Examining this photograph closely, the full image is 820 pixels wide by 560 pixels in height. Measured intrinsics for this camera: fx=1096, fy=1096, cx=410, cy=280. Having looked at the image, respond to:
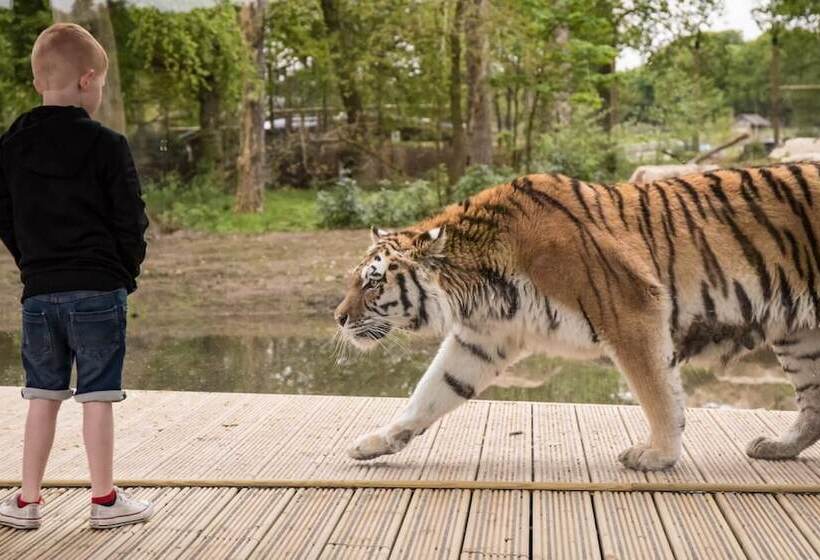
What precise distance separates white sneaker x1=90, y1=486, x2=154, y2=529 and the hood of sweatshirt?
0.54m

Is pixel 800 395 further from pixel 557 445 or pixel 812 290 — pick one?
pixel 557 445

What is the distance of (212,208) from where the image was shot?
4.67m

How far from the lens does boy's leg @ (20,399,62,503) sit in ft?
5.66

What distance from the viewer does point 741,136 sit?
409 centimetres

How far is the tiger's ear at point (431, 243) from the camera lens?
2244mm

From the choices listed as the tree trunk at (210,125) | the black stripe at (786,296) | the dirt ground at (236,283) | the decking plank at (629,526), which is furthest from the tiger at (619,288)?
the tree trunk at (210,125)

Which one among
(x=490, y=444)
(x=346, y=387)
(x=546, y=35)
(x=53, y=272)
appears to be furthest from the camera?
(x=546, y=35)

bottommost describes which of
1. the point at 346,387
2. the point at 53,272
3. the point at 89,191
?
the point at 346,387

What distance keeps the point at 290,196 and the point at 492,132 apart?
2.91ft

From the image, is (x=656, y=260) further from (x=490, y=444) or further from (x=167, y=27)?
(x=167, y=27)

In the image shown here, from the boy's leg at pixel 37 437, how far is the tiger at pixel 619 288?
0.65 metres

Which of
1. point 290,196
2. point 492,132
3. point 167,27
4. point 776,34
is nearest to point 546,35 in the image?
point 492,132

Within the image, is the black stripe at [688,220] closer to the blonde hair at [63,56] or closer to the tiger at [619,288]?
the tiger at [619,288]

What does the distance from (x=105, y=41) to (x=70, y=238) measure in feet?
9.71
